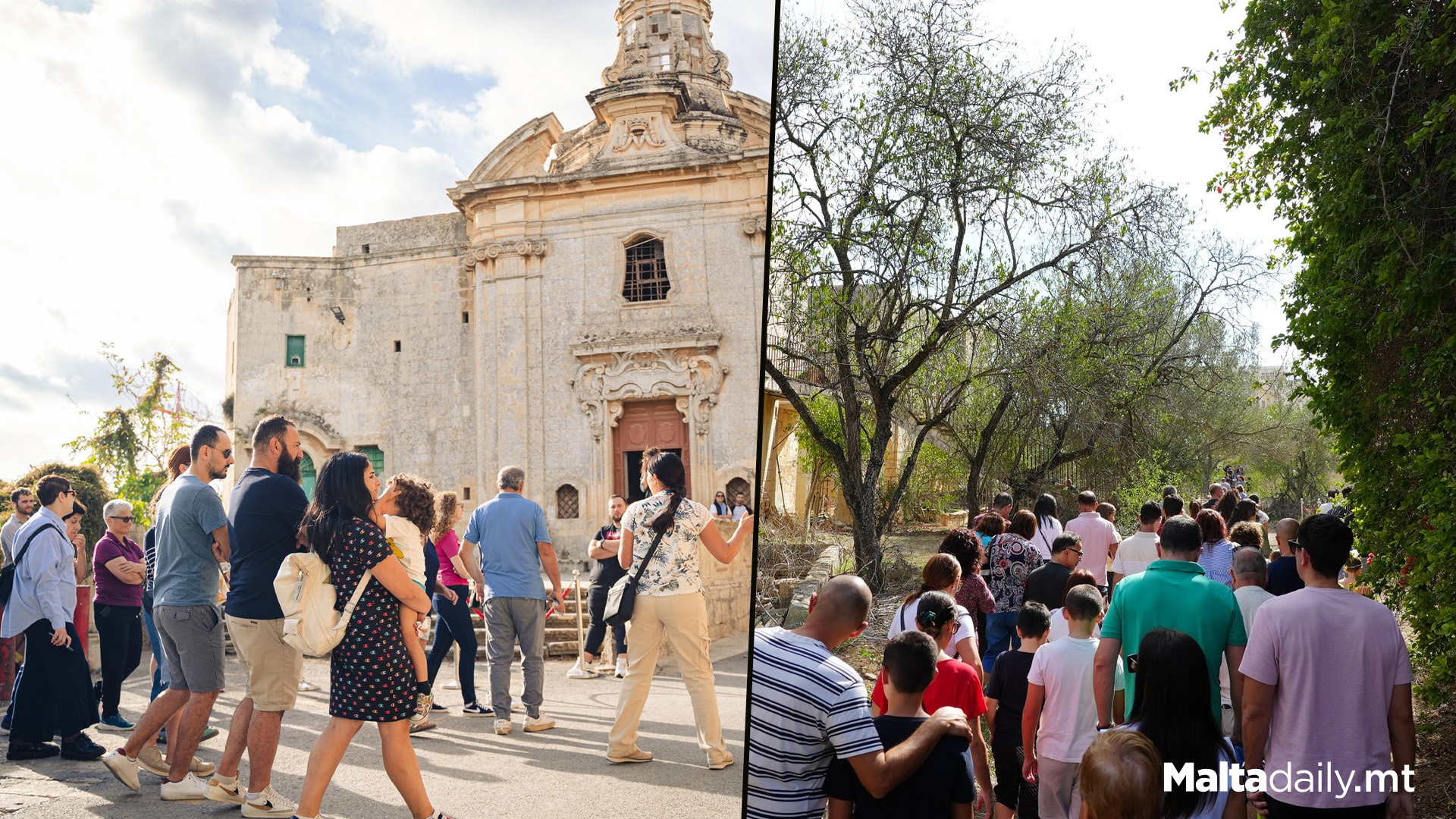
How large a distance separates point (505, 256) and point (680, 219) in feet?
1.23

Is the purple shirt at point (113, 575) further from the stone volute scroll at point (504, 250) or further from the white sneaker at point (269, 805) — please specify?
the stone volute scroll at point (504, 250)

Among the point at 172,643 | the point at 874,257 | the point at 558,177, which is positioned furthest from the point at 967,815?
the point at 874,257

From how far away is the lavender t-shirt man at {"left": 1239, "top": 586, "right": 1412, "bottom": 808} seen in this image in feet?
9.09

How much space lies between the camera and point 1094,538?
7.12m

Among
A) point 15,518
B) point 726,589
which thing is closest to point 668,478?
point 726,589

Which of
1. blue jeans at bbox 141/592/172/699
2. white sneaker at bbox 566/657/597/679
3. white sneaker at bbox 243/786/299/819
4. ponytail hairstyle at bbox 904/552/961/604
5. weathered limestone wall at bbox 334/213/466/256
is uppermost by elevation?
weathered limestone wall at bbox 334/213/466/256

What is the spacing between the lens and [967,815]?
223 cm

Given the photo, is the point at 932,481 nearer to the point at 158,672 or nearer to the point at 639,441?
the point at 158,672

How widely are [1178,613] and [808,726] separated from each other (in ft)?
6.91

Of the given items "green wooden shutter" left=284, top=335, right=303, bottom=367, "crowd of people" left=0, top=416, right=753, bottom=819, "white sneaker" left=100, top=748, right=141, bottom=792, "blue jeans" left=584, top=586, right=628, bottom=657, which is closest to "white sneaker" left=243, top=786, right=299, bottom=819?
"crowd of people" left=0, top=416, right=753, bottom=819

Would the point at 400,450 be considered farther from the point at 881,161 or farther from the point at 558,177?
the point at 881,161

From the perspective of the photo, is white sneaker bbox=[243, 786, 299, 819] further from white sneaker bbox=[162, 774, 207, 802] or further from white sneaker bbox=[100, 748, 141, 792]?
white sneaker bbox=[100, 748, 141, 792]

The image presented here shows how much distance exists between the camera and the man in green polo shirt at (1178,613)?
132 inches

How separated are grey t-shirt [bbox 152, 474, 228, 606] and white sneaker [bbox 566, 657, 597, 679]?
3.30 ft
